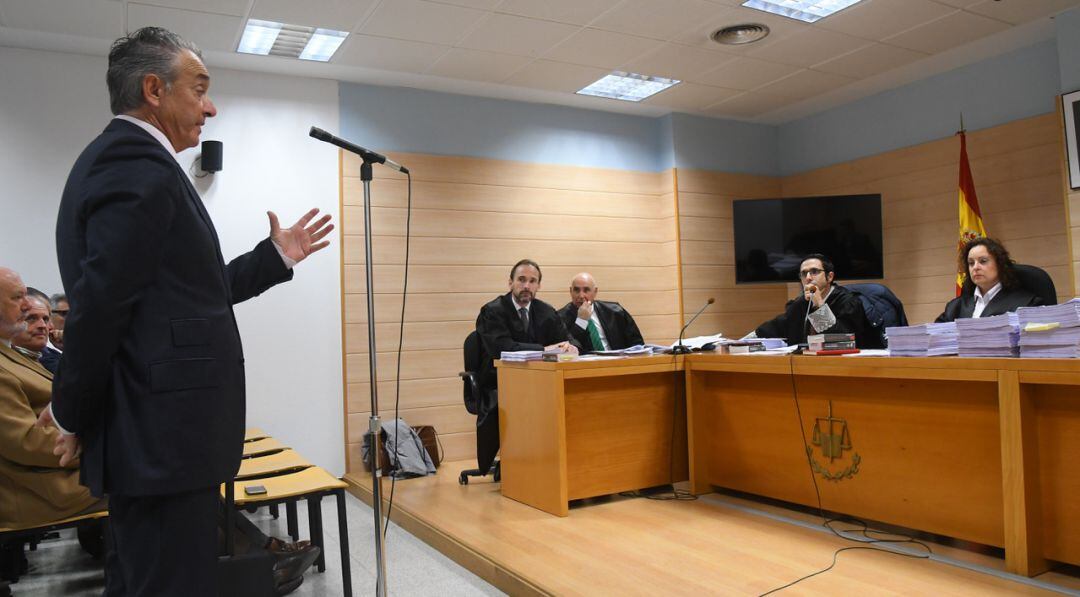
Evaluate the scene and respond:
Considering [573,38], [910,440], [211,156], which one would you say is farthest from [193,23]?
[910,440]

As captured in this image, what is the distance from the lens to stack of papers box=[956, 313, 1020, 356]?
2.44 metres

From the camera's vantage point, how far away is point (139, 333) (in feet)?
4.33

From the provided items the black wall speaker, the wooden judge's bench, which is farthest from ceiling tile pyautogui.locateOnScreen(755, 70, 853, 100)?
the black wall speaker

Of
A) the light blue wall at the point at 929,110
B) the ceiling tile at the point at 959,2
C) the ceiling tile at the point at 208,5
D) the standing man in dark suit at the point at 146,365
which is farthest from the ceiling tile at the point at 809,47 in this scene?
the standing man in dark suit at the point at 146,365

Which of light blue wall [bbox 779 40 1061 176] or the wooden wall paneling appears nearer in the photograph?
the wooden wall paneling

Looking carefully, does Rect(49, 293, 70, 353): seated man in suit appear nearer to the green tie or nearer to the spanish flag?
the green tie

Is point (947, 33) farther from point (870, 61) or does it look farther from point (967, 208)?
point (967, 208)

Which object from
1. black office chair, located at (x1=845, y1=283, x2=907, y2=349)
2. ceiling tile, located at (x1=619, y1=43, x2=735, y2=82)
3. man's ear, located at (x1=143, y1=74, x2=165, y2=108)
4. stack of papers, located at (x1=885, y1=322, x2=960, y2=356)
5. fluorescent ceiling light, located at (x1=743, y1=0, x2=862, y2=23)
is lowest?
stack of papers, located at (x1=885, y1=322, x2=960, y2=356)

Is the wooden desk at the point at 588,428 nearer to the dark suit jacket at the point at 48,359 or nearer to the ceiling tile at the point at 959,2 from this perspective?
the dark suit jacket at the point at 48,359

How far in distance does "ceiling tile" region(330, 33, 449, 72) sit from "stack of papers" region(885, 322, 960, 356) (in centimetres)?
337

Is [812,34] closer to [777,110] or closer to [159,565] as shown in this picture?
[777,110]

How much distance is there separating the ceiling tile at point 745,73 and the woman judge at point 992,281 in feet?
6.94

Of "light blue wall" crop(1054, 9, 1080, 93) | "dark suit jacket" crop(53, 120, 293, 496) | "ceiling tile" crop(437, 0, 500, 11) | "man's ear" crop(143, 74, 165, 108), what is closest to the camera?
"dark suit jacket" crop(53, 120, 293, 496)

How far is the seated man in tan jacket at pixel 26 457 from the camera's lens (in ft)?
8.11
